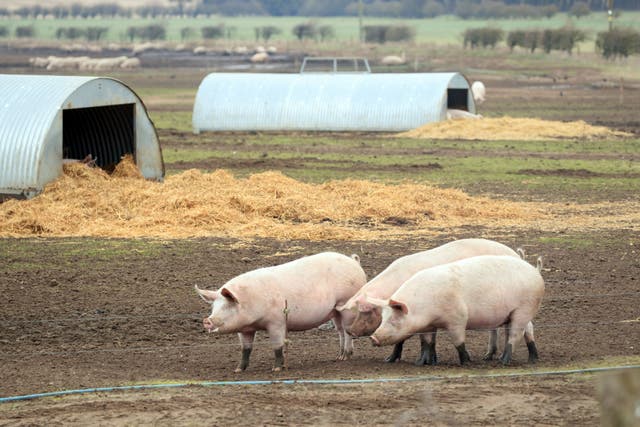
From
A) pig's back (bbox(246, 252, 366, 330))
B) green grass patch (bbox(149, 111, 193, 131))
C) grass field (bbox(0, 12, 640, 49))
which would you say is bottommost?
grass field (bbox(0, 12, 640, 49))

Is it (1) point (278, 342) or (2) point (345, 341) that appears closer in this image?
(1) point (278, 342)

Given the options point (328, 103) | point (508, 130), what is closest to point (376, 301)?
point (508, 130)

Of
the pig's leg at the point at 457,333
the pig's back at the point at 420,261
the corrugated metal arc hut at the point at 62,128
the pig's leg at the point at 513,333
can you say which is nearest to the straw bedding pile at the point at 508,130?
the corrugated metal arc hut at the point at 62,128

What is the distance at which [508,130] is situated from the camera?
34750mm

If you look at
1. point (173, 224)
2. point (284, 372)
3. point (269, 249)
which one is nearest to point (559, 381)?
point (284, 372)

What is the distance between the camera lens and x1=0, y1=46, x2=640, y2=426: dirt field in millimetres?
8742

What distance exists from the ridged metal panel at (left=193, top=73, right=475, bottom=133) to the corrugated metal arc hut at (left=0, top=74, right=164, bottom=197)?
13216mm

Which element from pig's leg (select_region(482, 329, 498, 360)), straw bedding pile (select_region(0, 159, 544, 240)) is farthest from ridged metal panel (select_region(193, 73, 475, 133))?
pig's leg (select_region(482, 329, 498, 360))

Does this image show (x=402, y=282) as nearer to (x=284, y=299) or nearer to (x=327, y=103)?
(x=284, y=299)

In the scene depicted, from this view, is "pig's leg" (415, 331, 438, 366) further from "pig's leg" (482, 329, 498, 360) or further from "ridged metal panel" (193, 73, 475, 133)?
"ridged metal panel" (193, 73, 475, 133)

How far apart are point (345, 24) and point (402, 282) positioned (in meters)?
153

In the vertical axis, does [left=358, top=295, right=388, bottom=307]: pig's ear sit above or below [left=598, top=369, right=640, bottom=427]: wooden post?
below

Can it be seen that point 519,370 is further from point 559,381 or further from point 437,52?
point 437,52

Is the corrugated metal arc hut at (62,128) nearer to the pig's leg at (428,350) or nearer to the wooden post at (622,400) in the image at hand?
the pig's leg at (428,350)
